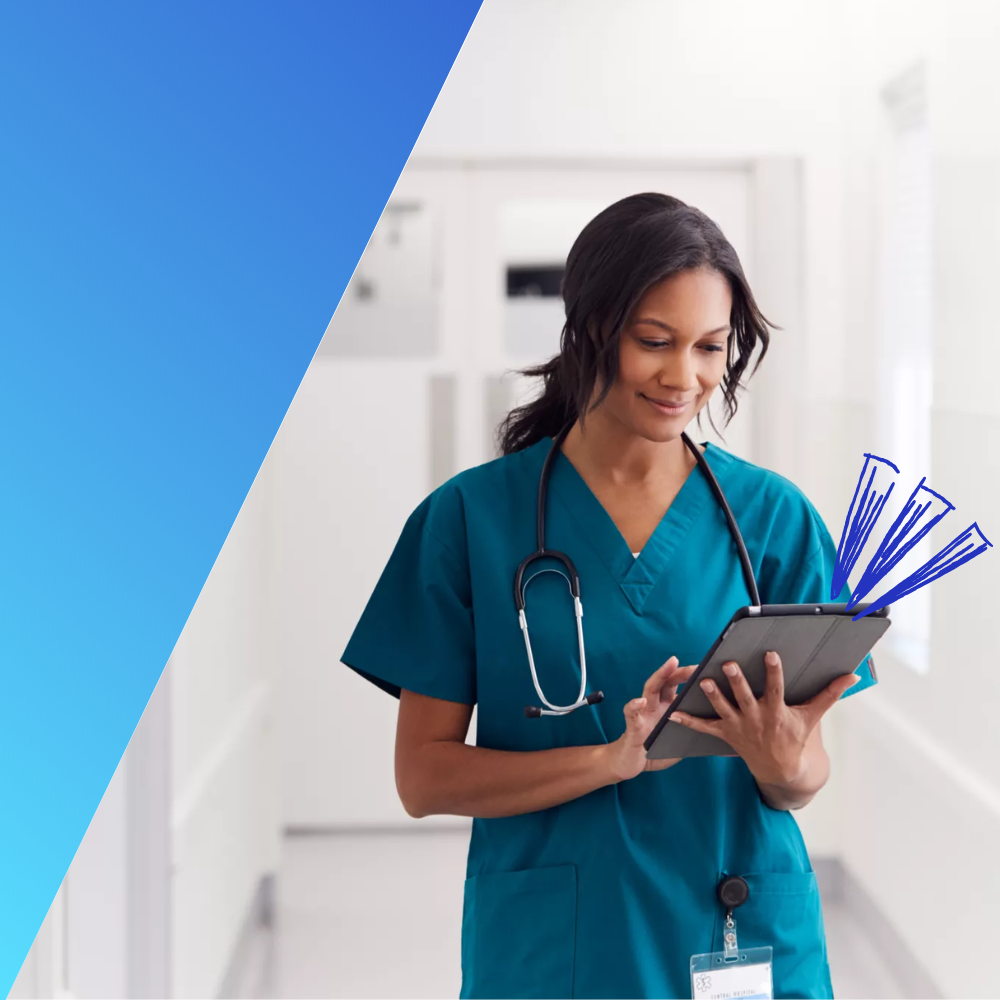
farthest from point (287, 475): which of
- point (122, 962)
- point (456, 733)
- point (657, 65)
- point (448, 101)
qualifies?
point (456, 733)

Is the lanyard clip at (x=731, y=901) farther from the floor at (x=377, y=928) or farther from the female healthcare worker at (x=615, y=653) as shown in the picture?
the floor at (x=377, y=928)

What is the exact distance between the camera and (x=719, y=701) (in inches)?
35.9

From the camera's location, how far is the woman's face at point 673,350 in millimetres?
969

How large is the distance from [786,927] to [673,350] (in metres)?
0.52

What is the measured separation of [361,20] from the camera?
1478 millimetres

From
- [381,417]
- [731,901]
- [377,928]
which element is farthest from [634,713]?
[381,417]

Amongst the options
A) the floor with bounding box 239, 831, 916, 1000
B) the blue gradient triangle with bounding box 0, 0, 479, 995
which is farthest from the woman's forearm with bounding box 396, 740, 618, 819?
the floor with bounding box 239, 831, 916, 1000

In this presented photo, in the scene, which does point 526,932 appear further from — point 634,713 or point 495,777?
point 634,713

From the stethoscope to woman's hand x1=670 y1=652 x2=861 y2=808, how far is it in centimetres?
10

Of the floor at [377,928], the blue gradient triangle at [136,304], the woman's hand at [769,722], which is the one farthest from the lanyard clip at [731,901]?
the floor at [377,928]

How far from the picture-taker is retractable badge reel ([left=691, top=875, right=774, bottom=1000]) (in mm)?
1040

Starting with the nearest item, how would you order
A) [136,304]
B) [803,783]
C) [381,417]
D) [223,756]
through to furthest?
[803,783], [136,304], [223,756], [381,417]

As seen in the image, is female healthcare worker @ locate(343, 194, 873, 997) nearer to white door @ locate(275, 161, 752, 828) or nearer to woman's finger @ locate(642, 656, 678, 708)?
woman's finger @ locate(642, 656, 678, 708)

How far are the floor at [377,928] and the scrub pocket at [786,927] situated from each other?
151 cm
